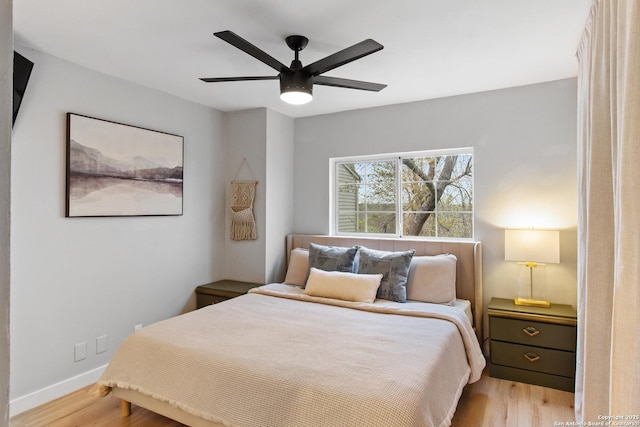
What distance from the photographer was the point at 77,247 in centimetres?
274

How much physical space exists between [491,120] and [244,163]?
8.14 feet

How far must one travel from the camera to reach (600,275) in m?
1.49

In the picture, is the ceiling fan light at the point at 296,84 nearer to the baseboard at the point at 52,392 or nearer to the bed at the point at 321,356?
the bed at the point at 321,356

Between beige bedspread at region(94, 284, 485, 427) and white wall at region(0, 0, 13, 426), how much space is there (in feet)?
4.36

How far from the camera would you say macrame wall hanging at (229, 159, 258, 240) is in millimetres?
3885

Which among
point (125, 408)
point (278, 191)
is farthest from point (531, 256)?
point (125, 408)

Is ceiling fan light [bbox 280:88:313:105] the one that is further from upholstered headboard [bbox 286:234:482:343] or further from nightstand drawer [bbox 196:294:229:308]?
nightstand drawer [bbox 196:294:229:308]

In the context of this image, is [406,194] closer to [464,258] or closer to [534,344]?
[464,258]

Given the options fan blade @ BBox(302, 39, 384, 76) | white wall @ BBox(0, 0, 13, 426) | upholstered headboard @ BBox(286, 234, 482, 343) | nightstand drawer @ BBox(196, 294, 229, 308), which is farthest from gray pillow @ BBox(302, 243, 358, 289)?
white wall @ BBox(0, 0, 13, 426)

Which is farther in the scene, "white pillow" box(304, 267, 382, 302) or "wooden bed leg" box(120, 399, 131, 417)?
"white pillow" box(304, 267, 382, 302)

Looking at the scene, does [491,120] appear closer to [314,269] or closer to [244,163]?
[314,269]

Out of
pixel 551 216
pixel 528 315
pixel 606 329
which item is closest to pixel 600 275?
pixel 606 329

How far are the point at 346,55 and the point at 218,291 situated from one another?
258 centimetres

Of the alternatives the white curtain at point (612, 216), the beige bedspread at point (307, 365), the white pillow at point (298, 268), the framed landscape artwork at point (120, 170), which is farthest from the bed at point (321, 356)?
the framed landscape artwork at point (120, 170)
